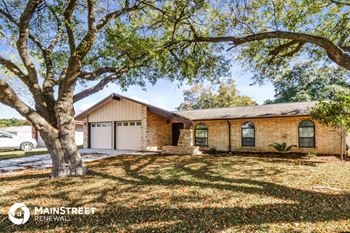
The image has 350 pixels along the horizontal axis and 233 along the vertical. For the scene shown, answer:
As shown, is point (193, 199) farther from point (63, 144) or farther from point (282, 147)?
point (282, 147)

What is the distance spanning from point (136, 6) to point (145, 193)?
283 inches

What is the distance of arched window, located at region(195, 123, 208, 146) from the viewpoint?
17.4 metres

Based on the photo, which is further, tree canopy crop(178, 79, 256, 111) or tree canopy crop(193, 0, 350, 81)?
tree canopy crop(178, 79, 256, 111)

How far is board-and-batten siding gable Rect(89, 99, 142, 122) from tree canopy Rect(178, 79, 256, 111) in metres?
15.1

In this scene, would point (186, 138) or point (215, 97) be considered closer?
point (186, 138)

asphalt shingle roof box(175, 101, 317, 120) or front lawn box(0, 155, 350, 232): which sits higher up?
asphalt shingle roof box(175, 101, 317, 120)

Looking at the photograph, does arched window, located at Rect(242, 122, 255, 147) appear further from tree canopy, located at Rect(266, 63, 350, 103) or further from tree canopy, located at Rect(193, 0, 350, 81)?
tree canopy, located at Rect(266, 63, 350, 103)

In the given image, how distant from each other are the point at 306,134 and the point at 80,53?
44.0 ft

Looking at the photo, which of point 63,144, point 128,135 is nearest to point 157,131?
point 128,135

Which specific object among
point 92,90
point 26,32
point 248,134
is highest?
point 26,32

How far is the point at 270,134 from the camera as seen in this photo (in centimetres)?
1484

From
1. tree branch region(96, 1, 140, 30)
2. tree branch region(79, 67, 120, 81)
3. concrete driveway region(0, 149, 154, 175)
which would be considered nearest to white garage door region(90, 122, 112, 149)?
concrete driveway region(0, 149, 154, 175)

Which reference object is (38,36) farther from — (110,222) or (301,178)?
(301,178)

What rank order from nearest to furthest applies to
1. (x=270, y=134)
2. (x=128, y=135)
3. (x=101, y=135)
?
(x=270, y=134) < (x=128, y=135) < (x=101, y=135)
